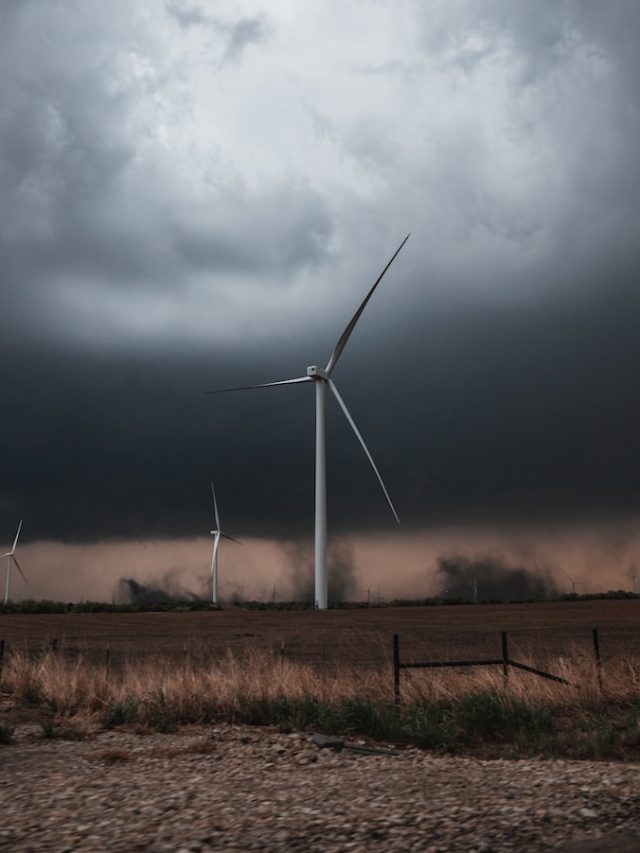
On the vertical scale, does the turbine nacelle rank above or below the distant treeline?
above

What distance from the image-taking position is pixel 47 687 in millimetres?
23453

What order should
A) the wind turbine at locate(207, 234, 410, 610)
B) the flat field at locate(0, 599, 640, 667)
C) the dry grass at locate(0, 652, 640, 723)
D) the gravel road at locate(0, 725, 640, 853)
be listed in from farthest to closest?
the wind turbine at locate(207, 234, 410, 610) → the flat field at locate(0, 599, 640, 667) → the dry grass at locate(0, 652, 640, 723) → the gravel road at locate(0, 725, 640, 853)

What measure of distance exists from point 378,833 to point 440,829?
2.27 feet

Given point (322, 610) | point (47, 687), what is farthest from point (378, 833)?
point (322, 610)

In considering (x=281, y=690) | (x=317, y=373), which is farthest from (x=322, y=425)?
(x=281, y=690)

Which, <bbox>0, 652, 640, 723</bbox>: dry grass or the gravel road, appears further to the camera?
<bbox>0, 652, 640, 723</bbox>: dry grass

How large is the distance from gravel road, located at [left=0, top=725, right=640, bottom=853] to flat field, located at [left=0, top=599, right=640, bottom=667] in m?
10.5

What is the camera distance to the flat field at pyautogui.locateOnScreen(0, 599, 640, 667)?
36.9 metres

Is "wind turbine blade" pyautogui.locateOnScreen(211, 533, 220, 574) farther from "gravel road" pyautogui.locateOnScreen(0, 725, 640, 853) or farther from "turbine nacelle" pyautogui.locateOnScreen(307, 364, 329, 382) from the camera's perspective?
"gravel road" pyautogui.locateOnScreen(0, 725, 640, 853)

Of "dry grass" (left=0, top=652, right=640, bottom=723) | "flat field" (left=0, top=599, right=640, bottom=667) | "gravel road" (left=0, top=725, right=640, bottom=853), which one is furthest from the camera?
"flat field" (left=0, top=599, right=640, bottom=667)

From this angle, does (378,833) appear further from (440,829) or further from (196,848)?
(196,848)

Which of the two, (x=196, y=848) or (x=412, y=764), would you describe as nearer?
(x=196, y=848)

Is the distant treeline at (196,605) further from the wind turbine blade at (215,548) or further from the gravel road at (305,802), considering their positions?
the gravel road at (305,802)

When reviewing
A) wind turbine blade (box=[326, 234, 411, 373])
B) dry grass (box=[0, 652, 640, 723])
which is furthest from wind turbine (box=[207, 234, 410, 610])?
dry grass (box=[0, 652, 640, 723])
